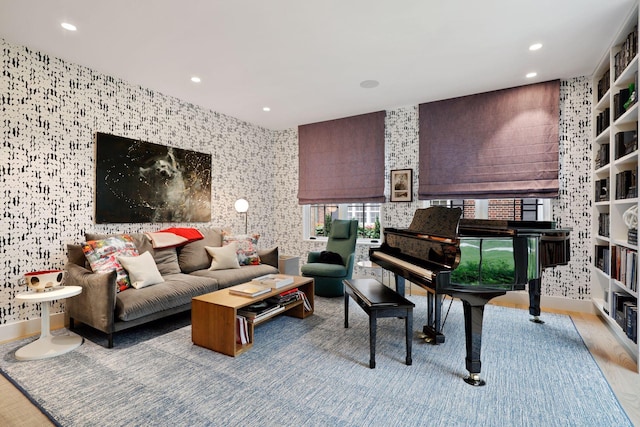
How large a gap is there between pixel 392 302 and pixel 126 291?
235 centimetres

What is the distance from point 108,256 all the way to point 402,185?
3.67 meters

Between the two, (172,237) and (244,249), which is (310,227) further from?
(172,237)

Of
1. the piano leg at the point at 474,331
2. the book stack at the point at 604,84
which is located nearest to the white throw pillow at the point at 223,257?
the piano leg at the point at 474,331

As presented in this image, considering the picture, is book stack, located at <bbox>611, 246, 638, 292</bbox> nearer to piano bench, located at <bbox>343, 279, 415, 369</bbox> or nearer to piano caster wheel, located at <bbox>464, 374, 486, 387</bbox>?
piano caster wheel, located at <bbox>464, 374, 486, 387</bbox>

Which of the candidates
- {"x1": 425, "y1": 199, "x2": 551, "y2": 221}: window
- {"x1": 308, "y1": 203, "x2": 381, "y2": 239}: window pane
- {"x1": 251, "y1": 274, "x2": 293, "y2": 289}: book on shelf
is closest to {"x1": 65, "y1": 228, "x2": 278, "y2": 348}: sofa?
{"x1": 251, "y1": 274, "x2": 293, "y2": 289}: book on shelf

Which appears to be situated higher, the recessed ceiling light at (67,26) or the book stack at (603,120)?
the recessed ceiling light at (67,26)

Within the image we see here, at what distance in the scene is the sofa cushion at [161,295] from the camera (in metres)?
2.65

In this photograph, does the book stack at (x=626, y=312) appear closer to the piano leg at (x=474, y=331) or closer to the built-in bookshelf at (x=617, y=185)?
the built-in bookshelf at (x=617, y=185)

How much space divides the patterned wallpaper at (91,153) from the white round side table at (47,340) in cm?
50

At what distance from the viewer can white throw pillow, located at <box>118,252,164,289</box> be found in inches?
118

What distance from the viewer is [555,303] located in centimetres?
376

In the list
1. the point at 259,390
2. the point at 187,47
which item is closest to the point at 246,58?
the point at 187,47

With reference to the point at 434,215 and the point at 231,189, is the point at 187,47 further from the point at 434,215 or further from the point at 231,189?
the point at 434,215

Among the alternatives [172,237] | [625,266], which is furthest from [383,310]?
[172,237]
